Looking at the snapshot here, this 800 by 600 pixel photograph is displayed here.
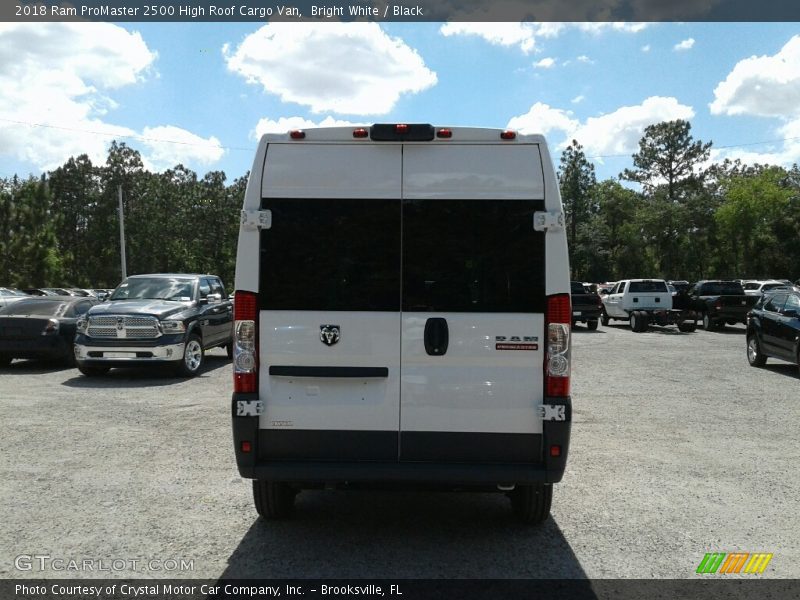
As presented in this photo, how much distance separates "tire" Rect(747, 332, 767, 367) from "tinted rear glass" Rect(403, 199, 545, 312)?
12.6 m

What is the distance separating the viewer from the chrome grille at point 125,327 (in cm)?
1245

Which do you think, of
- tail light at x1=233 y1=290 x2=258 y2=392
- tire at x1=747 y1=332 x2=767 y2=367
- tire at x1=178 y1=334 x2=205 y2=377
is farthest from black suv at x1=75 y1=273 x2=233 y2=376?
tire at x1=747 y1=332 x2=767 y2=367

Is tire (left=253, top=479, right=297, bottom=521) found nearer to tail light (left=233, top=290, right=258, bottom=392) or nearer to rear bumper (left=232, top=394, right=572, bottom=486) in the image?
rear bumper (left=232, top=394, right=572, bottom=486)

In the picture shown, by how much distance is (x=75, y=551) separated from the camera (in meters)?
4.43

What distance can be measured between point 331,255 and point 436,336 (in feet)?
2.75

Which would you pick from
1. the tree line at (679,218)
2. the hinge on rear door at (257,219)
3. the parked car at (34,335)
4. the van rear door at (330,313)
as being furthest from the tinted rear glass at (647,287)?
the tree line at (679,218)

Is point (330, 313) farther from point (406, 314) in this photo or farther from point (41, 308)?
point (41, 308)

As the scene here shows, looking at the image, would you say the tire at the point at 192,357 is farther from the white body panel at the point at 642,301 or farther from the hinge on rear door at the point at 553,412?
the white body panel at the point at 642,301

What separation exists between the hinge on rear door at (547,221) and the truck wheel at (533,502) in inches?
69.2

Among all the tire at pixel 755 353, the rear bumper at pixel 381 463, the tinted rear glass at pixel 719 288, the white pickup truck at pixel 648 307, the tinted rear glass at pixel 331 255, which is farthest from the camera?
the tinted rear glass at pixel 719 288

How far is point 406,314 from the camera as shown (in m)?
4.34

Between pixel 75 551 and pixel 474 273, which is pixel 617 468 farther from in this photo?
pixel 75 551

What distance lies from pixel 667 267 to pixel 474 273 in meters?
70.5

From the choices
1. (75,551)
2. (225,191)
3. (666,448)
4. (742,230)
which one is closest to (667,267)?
(742,230)
